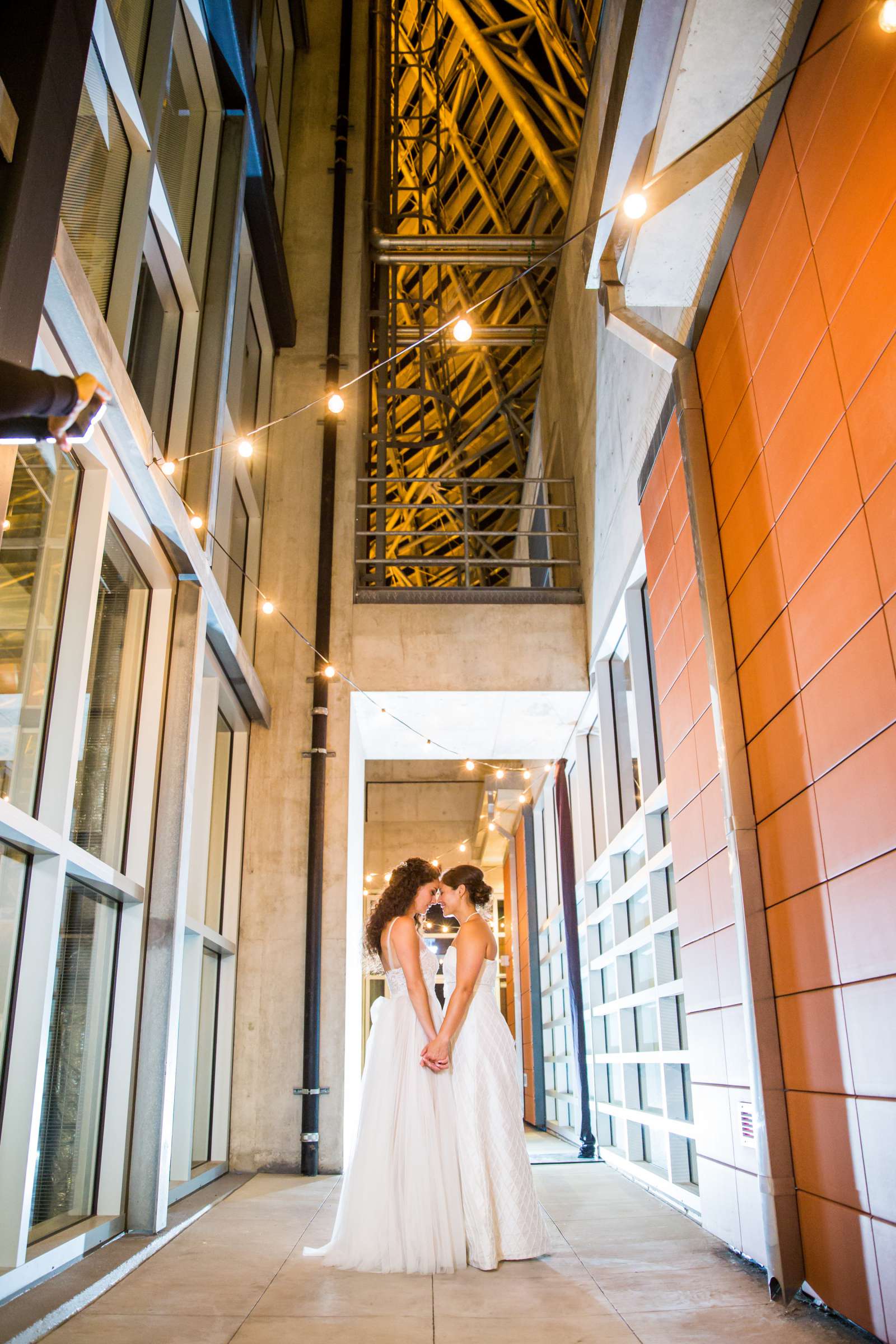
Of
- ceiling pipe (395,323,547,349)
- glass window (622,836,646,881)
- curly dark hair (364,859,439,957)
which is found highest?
ceiling pipe (395,323,547,349)

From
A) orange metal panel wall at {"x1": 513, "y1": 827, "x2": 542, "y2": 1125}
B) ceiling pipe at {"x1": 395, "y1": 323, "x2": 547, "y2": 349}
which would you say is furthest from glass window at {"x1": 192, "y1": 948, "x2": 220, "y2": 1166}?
ceiling pipe at {"x1": 395, "y1": 323, "x2": 547, "y2": 349}

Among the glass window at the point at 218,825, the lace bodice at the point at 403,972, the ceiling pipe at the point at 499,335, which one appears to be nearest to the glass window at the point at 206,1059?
the glass window at the point at 218,825

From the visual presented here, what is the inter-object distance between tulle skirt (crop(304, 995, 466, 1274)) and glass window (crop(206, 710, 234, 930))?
95.0 inches

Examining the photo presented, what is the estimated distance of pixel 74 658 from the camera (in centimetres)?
315

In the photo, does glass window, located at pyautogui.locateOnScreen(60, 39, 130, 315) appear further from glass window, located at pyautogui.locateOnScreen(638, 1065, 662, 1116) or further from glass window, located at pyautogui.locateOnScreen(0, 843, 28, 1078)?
glass window, located at pyautogui.locateOnScreen(638, 1065, 662, 1116)

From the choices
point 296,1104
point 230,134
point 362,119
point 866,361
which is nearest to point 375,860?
point 296,1104

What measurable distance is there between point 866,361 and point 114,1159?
376 centimetres

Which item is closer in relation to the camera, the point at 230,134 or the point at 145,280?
the point at 145,280

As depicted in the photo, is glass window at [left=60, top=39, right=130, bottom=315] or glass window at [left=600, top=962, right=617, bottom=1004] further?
glass window at [left=600, top=962, right=617, bottom=1004]

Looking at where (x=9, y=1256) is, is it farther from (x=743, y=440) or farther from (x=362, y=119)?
(x=362, y=119)

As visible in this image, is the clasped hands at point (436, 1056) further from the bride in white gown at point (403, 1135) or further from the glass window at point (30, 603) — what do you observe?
the glass window at point (30, 603)

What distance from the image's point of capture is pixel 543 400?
9688 mm

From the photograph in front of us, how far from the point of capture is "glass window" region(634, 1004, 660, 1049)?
5246 millimetres

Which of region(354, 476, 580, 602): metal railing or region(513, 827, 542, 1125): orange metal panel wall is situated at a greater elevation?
region(354, 476, 580, 602): metal railing
